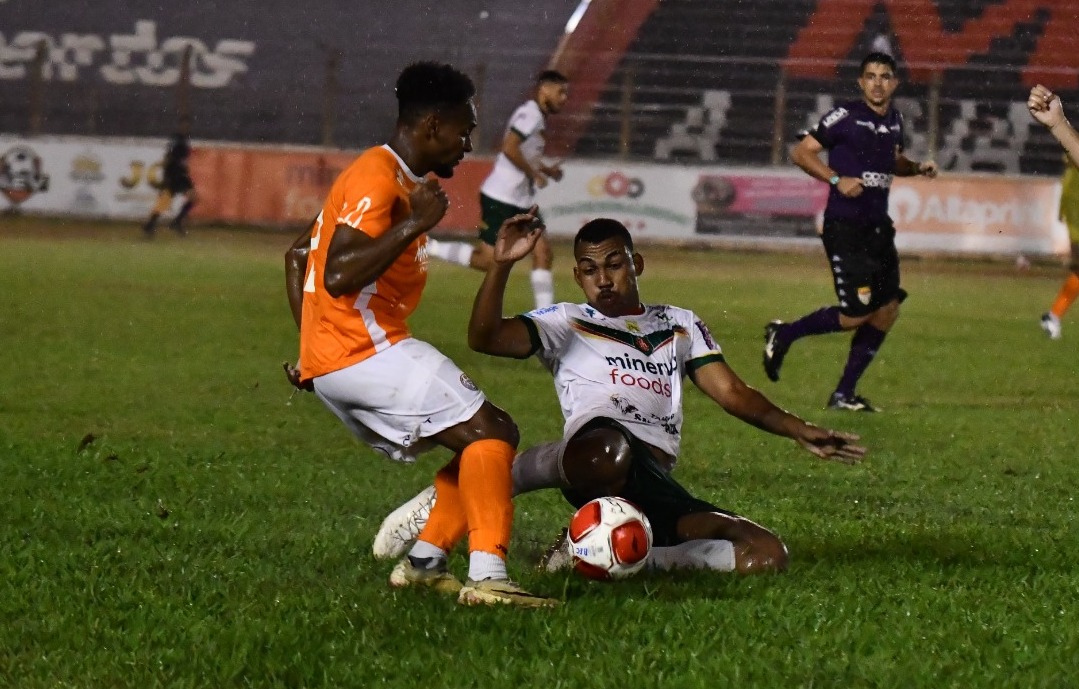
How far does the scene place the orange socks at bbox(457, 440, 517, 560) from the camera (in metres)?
4.54

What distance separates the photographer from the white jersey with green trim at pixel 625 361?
5215 mm

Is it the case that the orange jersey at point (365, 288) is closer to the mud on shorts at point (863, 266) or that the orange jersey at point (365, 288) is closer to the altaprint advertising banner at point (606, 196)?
the mud on shorts at point (863, 266)

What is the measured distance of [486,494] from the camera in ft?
14.9

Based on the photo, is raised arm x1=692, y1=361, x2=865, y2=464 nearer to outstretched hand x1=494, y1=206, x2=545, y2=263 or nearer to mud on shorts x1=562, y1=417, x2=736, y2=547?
mud on shorts x1=562, y1=417, x2=736, y2=547

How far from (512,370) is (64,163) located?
1749cm

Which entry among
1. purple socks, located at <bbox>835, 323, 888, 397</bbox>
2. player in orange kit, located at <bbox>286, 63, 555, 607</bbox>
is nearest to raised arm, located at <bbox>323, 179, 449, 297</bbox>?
player in orange kit, located at <bbox>286, 63, 555, 607</bbox>

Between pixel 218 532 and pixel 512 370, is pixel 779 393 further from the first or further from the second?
pixel 218 532

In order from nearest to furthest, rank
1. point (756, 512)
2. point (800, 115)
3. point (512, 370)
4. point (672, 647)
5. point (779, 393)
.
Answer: point (672, 647) < point (756, 512) < point (779, 393) < point (512, 370) < point (800, 115)

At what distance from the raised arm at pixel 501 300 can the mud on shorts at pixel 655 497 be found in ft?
1.46

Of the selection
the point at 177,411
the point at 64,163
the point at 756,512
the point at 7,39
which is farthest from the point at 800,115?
the point at 756,512

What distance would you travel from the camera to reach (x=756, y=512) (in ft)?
20.7

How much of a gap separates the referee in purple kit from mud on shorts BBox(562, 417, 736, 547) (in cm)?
528

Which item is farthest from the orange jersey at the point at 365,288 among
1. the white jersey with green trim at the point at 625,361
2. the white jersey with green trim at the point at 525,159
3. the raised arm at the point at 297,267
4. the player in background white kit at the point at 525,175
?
the white jersey with green trim at the point at 525,159

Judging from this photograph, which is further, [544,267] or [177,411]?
[544,267]
